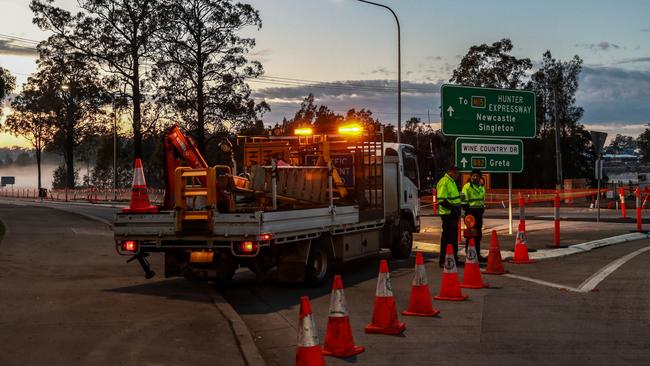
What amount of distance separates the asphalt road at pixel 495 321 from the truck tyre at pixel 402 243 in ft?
7.28

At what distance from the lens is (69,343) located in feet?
23.0

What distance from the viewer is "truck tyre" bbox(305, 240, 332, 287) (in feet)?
36.8

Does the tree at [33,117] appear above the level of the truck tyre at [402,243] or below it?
above

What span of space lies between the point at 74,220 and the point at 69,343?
19.1 metres

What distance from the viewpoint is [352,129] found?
45.1 ft

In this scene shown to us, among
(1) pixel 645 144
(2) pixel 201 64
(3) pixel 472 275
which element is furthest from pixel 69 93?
(1) pixel 645 144

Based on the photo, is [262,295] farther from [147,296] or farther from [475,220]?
[475,220]

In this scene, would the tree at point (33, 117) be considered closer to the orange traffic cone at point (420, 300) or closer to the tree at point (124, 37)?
the tree at point (124, 37)

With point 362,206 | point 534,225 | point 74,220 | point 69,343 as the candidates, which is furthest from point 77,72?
point 69,343

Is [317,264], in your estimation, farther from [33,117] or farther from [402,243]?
[33,117]

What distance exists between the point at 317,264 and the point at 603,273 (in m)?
5.02

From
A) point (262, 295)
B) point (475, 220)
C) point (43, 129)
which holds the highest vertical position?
point (43, 129)

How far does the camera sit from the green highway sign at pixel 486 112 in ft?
59.9

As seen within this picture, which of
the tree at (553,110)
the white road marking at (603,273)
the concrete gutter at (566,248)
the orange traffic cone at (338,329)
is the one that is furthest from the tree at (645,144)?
the orange traffic cone at (338,329)
